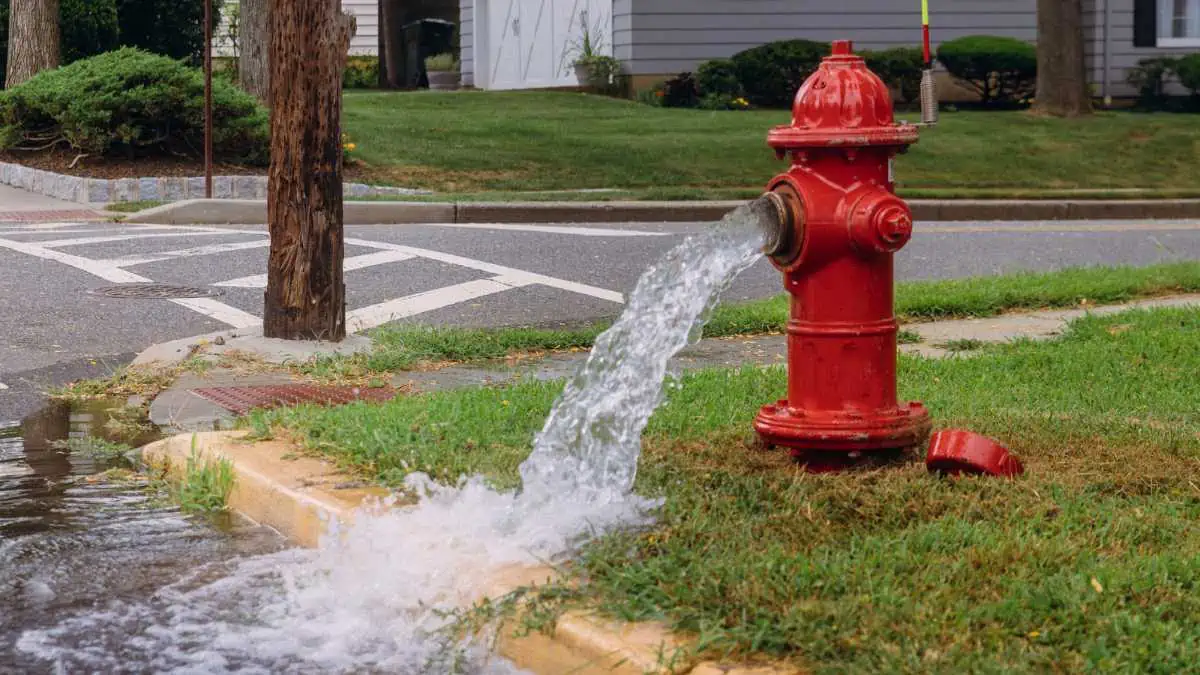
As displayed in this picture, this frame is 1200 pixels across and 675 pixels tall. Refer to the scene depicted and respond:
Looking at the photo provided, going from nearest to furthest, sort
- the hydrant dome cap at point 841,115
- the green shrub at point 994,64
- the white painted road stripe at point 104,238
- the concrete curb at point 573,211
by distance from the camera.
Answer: the hydrant dome cap at point 841,115 → the white painted road stripe at point 104,238 → the concrete curb at point 573,211 → the green shrub at point 994,64

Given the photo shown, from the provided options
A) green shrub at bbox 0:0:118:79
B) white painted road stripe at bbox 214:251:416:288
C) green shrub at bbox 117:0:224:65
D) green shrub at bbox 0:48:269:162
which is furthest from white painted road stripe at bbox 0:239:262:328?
green shrub at bbox 117:0:224:65

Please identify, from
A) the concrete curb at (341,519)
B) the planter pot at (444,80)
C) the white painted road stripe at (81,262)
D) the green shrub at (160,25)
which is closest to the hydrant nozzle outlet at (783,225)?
the concrete curb at (341,519)

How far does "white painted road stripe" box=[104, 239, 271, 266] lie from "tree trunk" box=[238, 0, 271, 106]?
7.52 meters

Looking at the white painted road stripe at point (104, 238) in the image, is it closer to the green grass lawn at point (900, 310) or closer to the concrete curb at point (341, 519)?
the green grass lawn at point (900, 310)

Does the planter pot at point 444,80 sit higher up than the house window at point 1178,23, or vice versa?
the house window at point 1178,23

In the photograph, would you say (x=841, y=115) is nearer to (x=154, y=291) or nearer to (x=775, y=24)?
(x=154, y=291)

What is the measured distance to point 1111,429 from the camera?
191 inches

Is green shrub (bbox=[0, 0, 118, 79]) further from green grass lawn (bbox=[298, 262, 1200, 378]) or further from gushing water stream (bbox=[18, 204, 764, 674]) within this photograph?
gushing water stream (bbox=[18, 204, 764, 674])

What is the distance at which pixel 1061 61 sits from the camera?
2288cm

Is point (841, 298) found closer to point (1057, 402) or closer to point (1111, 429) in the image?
point (1111, 429)

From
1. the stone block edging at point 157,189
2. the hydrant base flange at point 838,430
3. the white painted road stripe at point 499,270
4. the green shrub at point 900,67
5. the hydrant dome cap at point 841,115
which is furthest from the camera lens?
the green shrub at point 900,67

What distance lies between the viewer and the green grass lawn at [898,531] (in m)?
3.00

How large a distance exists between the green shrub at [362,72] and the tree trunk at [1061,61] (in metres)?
18.3

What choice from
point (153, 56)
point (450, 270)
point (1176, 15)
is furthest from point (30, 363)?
point (1176, 15)
